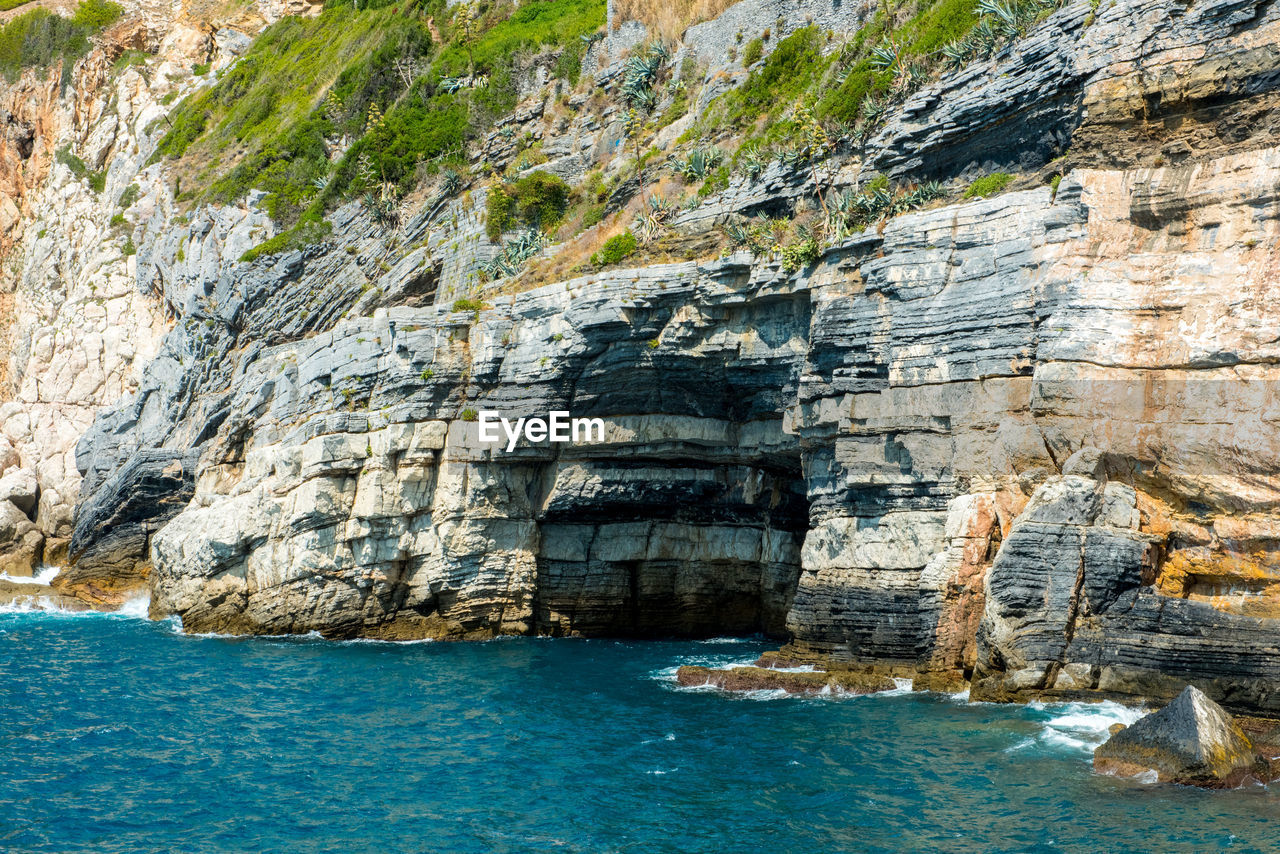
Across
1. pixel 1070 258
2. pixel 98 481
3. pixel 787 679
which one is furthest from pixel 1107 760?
pixel 98 481

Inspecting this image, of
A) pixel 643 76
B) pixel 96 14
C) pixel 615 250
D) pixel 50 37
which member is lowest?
pixel 615 250

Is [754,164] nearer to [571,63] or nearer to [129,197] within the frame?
[571,63]

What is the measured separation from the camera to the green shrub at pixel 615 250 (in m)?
34.6

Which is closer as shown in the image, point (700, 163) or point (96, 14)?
point (700, 163)

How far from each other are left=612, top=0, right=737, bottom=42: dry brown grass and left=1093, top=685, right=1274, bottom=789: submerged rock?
33.3 m

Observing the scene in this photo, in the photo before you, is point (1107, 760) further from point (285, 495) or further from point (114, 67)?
point (114, 67)

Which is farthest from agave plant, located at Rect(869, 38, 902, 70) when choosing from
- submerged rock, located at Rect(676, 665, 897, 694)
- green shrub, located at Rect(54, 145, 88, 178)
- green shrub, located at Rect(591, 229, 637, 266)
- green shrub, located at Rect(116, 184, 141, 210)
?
green shrub, located at Rect(54, 145, 88, 178)

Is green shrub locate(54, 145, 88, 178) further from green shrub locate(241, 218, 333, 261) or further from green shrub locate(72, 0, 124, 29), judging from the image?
green shrub locate(241, 218, 333, 261)

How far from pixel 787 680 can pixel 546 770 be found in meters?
7.68

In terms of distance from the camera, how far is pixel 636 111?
143 ft

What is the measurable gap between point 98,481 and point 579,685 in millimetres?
30717

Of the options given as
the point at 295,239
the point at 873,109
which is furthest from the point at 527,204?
the point at 873,109

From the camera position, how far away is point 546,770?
2031 cm

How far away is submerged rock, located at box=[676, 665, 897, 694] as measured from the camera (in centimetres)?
2491
